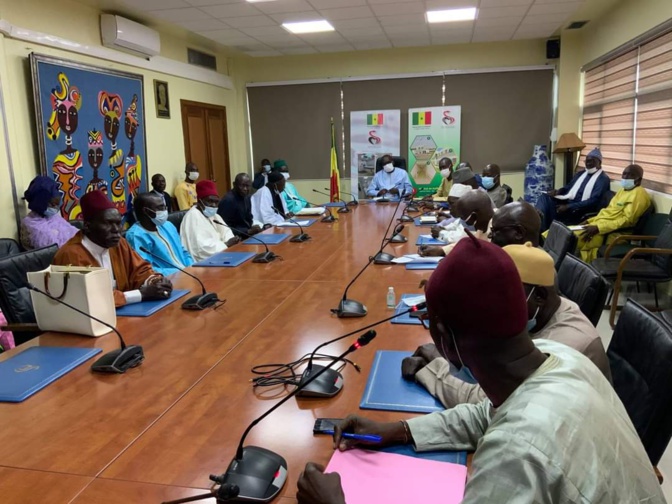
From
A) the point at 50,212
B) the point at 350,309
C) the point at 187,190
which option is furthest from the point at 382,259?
the point at 187,190

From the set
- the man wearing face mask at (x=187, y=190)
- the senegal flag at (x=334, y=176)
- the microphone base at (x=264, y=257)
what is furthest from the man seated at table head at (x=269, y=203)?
the senegal flag at (x=334, y=176)

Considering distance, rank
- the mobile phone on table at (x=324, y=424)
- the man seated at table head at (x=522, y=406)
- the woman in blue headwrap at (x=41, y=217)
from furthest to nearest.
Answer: the woman in blue headwrap at (x=41, y=217) < the mobile phone on table at (x=324, y=424) < the man seated at table head at (x=522, y=406)

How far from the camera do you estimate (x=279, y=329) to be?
203 cm

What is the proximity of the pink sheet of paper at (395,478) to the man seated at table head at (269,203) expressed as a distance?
4432 mm

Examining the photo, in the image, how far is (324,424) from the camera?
1.29m

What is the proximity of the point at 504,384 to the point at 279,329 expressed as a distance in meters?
1.29

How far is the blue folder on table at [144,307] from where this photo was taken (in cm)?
224

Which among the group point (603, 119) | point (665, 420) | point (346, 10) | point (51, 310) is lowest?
point (665, 420)

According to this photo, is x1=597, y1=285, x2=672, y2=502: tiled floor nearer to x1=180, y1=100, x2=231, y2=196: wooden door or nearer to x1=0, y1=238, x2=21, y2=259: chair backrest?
x1=0, y1=238, x2=21, y2=259: chair backrest

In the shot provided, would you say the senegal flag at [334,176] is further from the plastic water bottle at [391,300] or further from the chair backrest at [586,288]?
the chair backrest at [586,288]

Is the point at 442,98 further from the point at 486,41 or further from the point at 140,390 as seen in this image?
the point at 140,390

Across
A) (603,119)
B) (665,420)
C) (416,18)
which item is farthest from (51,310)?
(603,119)

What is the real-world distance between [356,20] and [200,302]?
497 cm

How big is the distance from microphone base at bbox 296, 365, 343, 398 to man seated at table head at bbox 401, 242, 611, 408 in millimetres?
208
